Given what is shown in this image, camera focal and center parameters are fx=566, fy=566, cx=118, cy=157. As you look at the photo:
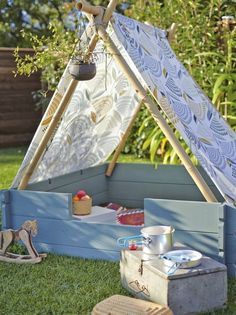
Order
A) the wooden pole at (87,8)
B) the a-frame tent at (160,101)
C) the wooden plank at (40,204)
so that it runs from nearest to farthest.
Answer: the wooden pole at (87,8), the a-frame tent at (160,101), the wooden plank at (40,204)

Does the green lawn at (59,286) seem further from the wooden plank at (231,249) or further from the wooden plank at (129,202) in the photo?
the wooden plank at (129,202)

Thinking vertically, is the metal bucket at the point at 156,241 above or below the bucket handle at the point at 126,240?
above

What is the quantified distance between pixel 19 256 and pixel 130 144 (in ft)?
12.0

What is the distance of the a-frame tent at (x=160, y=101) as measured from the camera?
105 inches

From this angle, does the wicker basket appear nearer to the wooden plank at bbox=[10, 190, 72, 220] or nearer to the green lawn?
the wooden plank at bbox=[10, 190, 72, 220]

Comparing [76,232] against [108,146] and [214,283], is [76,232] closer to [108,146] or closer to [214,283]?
[214,283]

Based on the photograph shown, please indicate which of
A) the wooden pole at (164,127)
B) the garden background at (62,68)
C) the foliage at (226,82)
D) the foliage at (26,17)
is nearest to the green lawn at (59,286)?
the garden background at (62,68)

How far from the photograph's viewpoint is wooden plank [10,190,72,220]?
292cm

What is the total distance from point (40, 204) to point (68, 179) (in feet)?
2.31

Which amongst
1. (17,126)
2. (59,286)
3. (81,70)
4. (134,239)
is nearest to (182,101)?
(81,70)

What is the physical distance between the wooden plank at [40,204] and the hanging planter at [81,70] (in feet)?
2.01

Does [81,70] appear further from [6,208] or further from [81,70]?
[6,208]

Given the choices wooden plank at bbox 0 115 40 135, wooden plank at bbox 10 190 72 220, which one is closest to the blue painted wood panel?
wooden plank at bbox 10 190 72 220

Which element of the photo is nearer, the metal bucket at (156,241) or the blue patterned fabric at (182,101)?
the metal bucket at (156,241)
